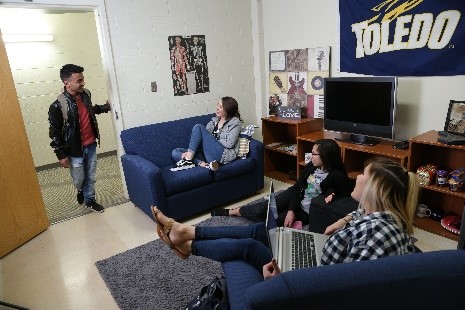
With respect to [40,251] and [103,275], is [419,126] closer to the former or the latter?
[103,275]

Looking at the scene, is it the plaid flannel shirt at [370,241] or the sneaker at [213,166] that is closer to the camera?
the plaid flannel shirt at [370,241]

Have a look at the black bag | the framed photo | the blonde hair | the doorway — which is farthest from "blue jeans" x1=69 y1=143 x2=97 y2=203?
the framed photo

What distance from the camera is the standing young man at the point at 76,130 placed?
3.15 m

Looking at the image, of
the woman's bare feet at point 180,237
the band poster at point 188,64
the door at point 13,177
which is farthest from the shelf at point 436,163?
the door at point 13,177

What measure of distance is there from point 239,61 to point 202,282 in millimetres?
2957

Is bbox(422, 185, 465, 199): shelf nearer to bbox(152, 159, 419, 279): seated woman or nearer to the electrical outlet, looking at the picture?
bbox(152, 159, 419, 279): seated woman

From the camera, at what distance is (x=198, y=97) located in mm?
3977

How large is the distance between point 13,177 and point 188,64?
6.95 feet

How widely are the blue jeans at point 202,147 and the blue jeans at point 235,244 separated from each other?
153cm

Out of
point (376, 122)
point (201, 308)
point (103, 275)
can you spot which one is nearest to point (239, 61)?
point (376, 122)

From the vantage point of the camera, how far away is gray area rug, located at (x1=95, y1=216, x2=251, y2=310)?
80.1 inches

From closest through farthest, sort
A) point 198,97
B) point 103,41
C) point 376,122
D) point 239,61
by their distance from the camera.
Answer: point 376,122 < point 103,41 < point 198,97 < point 239,61

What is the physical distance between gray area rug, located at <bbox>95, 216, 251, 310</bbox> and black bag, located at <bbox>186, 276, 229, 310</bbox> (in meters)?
0.39

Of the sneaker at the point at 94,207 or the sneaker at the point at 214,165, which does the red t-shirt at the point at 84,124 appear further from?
the sneaker at the point at 214,165
